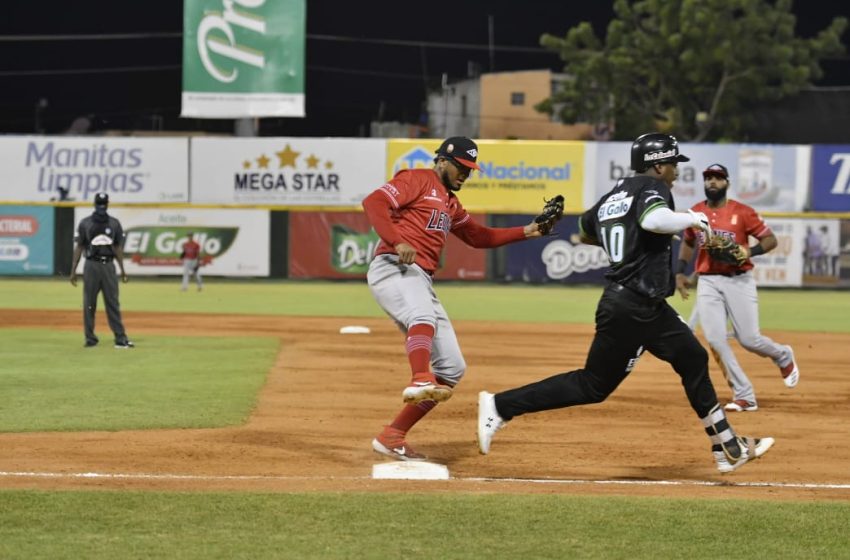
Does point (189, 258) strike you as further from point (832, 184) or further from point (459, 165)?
point (459, 165)

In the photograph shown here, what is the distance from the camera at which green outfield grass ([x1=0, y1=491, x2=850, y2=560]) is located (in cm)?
617

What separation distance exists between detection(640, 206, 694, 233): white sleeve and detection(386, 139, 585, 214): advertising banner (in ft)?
118

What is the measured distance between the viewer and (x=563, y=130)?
260 feet

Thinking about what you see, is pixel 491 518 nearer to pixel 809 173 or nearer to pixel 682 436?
pixel 682 436

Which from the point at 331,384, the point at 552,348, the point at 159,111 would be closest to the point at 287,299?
the point at 552,348

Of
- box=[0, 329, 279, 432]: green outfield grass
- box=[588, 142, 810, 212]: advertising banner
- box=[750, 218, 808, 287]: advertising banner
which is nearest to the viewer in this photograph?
box=[0, 329, 279, 432]: green outfield grass

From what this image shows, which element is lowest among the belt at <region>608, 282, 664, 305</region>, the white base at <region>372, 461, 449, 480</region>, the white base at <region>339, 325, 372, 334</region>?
the white base at <region>339, 325, 372, 334</region>

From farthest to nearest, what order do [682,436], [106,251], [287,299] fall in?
1. [287,299]
2. [106,251]
3. [682,436]

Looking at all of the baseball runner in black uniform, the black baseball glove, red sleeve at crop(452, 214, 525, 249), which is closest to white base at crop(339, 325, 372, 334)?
red sleeve at crop(452, 214, 525, 249)

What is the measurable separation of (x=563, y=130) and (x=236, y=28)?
41.4 m

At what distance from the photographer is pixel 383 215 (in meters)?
8.62

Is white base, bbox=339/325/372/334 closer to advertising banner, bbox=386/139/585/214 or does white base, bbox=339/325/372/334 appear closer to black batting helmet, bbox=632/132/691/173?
Answer: black batting helmet, bbox=632/132/691/173

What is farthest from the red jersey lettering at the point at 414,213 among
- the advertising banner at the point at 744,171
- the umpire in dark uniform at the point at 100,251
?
the advertising banner at the point at 744,171

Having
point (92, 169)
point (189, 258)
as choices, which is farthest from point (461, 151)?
point (92, 169)
